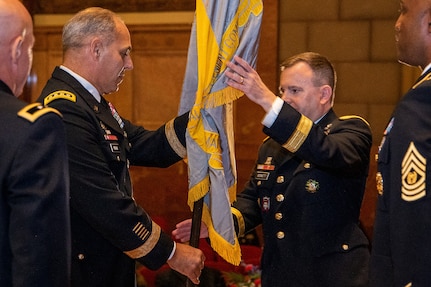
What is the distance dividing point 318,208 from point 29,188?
1290mm

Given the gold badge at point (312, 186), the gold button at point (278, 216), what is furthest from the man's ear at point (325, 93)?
the gold button at point (278, 216)

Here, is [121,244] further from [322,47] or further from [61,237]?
[322,47]

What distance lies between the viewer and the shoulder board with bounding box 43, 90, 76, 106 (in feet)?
8.00

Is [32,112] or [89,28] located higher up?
[89,28]

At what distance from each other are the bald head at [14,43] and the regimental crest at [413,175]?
1.04 meters

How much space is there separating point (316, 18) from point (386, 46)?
0.58 m

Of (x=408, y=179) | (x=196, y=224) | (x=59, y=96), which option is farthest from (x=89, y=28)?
(x=408, y=179)

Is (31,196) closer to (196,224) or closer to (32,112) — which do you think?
(32,112)

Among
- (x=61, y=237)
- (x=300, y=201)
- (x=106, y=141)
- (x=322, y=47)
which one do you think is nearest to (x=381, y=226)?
(x=300, y=201)

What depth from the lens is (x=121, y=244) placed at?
2.39m

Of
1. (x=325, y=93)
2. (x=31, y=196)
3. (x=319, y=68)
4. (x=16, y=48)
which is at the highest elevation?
(x=16, y=48)

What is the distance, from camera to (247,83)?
239 centimetres

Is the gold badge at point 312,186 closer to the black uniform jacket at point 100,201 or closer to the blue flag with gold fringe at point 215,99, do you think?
the blue flag with gold fringe at point 215,99

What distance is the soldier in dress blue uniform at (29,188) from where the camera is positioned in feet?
5.27
